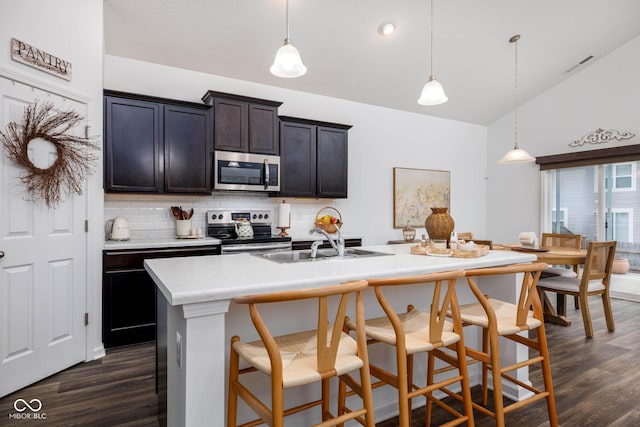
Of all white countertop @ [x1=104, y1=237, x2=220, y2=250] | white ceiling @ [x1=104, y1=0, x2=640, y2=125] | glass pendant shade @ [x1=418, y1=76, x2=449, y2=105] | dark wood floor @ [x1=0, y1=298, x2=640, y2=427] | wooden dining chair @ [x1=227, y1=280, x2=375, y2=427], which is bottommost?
dark wood floor @ [x1=0, y1=298, x2=640, y2=427]

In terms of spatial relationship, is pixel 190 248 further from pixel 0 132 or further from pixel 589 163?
pixel 589 163

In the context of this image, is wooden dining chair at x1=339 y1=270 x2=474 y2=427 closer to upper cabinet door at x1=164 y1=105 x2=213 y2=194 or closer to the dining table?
the dining table

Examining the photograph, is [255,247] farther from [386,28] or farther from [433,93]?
[386,28]

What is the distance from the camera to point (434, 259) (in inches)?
88.0

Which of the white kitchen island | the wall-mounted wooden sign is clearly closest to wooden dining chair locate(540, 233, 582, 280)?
the white kitchen island

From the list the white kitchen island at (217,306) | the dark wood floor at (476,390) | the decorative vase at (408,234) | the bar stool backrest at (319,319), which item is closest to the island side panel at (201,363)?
the white kitchen island at (217,306)

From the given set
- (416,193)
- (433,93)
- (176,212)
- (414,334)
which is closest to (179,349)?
(414,334)

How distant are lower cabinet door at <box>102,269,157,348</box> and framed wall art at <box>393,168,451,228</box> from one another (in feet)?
12.1

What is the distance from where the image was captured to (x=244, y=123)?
4.08 meters

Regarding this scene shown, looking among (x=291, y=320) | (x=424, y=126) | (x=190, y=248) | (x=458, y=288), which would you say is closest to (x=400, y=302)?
(x=458, y=288)

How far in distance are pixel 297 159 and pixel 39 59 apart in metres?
2.58

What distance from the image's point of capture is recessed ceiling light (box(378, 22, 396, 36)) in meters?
3.98

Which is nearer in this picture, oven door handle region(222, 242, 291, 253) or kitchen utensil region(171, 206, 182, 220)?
oven door handle region(222, 242, 291, 253)

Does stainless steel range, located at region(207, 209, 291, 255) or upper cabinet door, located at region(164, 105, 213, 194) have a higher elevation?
upper cabinet door, located at region(164, 105, 213, 194)
